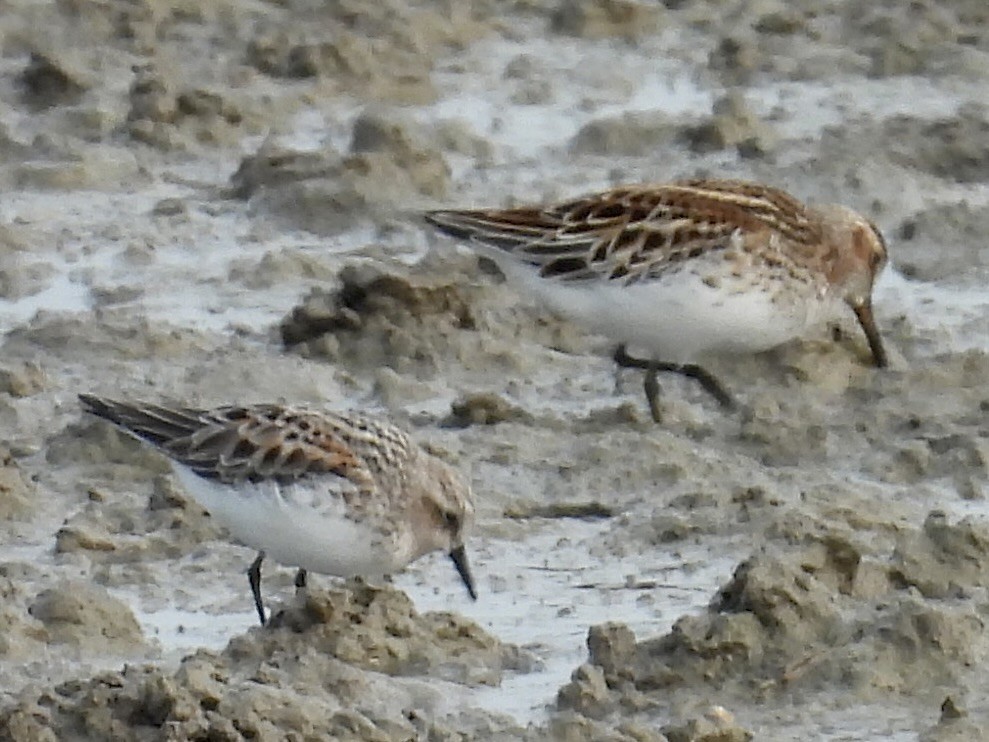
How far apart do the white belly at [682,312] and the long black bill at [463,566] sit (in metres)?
1.71

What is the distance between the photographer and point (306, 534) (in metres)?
6.75

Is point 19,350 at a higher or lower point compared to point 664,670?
lower

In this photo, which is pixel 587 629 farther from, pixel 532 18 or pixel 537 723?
pixel 532 18

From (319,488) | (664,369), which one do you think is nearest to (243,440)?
(319,488)

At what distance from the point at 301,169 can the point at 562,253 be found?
85.8 inches

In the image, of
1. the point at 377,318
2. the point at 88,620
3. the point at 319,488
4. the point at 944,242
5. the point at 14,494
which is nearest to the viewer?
the point at 88,620

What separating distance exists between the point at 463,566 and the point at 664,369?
2007 mm

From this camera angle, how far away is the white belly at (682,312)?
8.47 m

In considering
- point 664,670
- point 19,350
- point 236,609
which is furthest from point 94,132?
point 664,670

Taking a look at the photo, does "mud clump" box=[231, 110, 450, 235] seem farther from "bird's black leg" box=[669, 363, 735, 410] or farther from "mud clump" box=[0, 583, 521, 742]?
"mud clump" box=[0, 583, 521, 742]

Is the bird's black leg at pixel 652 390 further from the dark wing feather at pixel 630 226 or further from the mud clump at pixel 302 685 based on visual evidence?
the mud clump at pixel 302 685

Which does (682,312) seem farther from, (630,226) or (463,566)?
(463,566)

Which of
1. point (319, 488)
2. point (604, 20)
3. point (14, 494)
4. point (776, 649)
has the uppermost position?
point (319, 488)

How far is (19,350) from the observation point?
8.93 metres
